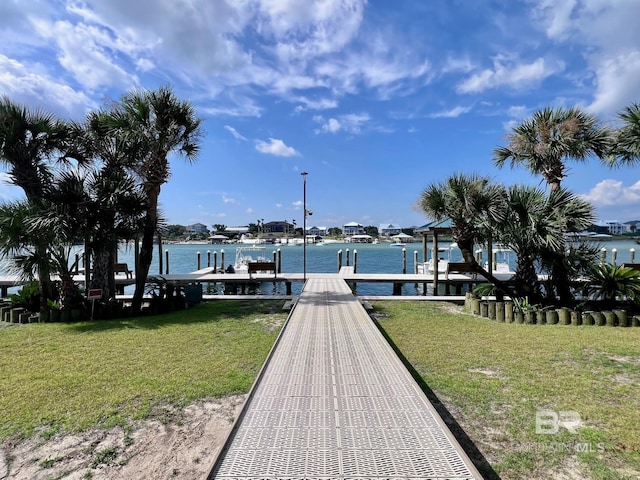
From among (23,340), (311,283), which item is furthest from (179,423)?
(311,283)

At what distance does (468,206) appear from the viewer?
8961mm

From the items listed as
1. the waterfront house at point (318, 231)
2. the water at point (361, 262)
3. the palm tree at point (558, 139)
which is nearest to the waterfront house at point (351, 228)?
the waterfront house at point (318, 231)

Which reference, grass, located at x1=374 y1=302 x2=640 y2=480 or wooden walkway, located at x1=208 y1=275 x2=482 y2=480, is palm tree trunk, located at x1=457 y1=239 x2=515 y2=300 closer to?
grass, located at x1=374 y1=302 x2=640 y2=480

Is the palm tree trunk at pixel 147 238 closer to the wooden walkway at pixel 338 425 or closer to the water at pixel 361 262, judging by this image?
the water at pixel 361 262

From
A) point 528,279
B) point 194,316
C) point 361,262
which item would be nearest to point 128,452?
point 194,316

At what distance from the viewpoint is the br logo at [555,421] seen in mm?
3355

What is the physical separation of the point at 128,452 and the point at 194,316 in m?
6.28

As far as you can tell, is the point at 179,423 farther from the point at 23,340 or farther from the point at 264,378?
the point at 23,340

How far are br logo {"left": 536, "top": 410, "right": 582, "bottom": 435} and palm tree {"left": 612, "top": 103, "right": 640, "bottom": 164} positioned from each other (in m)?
8.83

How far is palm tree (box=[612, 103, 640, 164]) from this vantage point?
9000mm

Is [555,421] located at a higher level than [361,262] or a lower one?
lower

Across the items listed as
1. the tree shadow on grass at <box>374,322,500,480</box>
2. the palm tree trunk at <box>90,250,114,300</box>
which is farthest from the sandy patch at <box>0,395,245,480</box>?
the palm tree trunk at <box>90,250,114,300</box>

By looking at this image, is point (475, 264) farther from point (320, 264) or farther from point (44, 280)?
point (320, 264)

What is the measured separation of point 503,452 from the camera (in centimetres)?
302
